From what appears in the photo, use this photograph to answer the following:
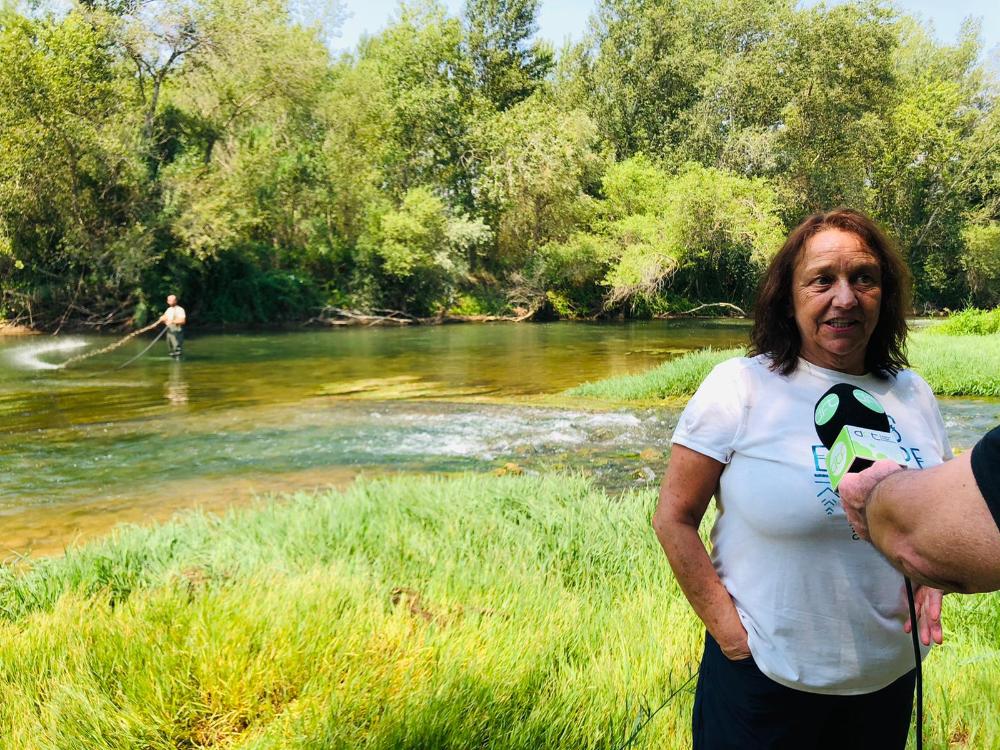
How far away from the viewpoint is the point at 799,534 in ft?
6.01

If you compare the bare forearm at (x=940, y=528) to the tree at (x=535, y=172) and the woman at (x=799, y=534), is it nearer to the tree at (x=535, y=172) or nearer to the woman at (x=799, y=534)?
the woman at (x=799, y=534)

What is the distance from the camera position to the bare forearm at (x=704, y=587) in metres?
1.94

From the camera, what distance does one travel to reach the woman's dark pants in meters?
1.85

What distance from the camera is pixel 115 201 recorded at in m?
29.2

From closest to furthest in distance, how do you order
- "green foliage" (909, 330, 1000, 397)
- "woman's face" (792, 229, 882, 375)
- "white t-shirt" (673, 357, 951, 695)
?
"white t-shirt" (673, 357, 951, 695) → "woman's face" (792, 229, 882, 375) → "green foliage" (909, 330, 1000, 397)

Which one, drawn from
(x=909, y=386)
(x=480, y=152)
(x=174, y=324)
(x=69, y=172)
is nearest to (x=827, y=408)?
(x=909, y=386)

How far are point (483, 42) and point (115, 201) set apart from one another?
24630 mm

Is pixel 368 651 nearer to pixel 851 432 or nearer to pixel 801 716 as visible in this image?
pixel 801 716

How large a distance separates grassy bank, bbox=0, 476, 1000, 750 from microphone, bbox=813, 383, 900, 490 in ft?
5.66

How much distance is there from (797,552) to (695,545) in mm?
265

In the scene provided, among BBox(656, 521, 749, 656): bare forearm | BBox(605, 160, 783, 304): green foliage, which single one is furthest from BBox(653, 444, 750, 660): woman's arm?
BBox(605, 160, 783, 304): green foliage

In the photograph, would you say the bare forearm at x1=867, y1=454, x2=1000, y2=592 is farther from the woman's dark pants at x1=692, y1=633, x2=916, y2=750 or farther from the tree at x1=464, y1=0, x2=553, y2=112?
the tree at x1=464, y1=0, x2=553, y2=112

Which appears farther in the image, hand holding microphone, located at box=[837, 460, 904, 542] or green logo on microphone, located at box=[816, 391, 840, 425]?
green logo on microphone, located at box=[816, 391, 840, 425]

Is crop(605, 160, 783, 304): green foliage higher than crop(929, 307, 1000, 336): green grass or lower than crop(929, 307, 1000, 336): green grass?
higher
